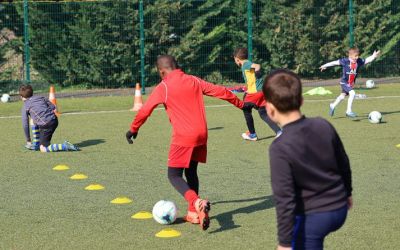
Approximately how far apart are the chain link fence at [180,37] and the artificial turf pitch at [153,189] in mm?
7554

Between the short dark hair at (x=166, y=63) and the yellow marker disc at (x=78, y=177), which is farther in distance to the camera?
the yellow marker disc at (x=78, y=177)

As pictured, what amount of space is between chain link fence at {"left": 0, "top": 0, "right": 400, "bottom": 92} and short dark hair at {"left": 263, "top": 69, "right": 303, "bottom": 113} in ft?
64.1

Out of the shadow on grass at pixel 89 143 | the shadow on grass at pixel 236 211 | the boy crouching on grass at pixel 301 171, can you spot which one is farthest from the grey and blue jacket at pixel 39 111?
the boy crouching on grass at pixel 301 171

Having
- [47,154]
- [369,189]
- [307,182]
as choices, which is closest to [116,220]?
[369,189]

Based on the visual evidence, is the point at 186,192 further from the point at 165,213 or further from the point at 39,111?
the point at 39,111

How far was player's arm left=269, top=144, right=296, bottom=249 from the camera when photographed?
4.55 metres

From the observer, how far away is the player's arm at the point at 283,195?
455 centimetres

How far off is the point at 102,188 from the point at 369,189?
130 inches

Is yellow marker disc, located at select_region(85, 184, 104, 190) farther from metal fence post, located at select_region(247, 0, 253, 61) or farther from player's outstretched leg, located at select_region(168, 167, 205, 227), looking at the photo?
metal fence post, located at select_region(247, 0, 253, 61)

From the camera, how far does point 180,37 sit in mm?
25875

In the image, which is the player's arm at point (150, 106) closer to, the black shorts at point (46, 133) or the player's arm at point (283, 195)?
the player's arm at point (283, 195)

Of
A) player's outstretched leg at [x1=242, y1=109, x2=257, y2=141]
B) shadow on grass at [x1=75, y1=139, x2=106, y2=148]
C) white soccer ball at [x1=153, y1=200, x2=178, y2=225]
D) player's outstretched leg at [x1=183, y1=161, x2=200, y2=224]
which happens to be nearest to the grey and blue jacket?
shadow on grass at [x1=75, y1=139, x2=106, y2=148]

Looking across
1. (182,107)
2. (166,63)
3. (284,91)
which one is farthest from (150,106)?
(284,91)

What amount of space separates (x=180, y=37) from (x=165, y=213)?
1820 cm
